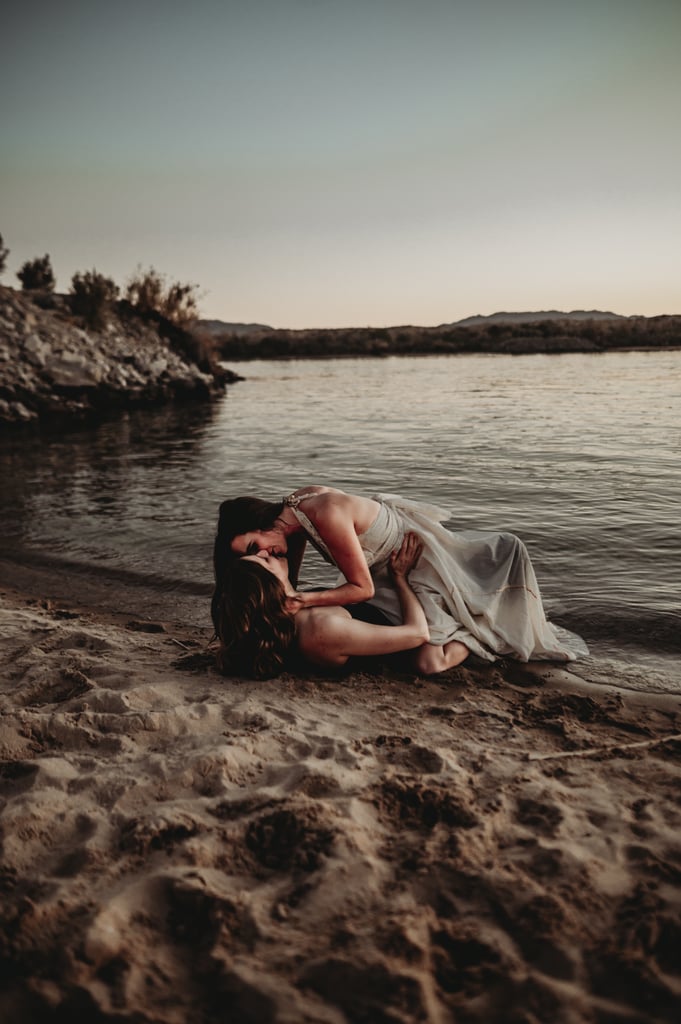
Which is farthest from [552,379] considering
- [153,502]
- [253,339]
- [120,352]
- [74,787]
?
[253,339]

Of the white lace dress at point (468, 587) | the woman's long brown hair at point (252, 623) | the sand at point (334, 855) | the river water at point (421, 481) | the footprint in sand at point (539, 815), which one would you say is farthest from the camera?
the river water at point (421, 481)

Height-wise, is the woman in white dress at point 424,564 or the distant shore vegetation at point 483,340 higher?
the distant shore vegetation at point 483,340

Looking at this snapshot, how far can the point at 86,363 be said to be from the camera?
20.0 meters

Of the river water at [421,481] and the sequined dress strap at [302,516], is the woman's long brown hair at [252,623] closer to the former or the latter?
the sequined dress strap at [302,516]

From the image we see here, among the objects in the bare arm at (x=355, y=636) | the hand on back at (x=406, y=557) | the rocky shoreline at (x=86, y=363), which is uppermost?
the rocky shoreline at (x=86, y=363)

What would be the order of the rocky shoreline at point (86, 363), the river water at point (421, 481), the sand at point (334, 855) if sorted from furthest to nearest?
the rocky shoreline at point (86, 363) → the river water at point (421, 481) → the sand at point (334, 855)

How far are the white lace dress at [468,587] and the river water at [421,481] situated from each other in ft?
2.13

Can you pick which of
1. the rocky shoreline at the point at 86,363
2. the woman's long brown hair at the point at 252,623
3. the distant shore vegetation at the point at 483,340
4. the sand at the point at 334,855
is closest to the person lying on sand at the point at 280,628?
the woman's long brown hair at the point at 252,623

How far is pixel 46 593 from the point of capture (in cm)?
608

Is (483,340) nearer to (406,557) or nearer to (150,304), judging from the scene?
(150,304)

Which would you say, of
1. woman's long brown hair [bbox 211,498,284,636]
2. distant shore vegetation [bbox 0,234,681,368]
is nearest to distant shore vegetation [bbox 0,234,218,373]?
distant shore vegetation [bbox 0,234,681,368]

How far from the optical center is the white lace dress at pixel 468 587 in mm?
4246

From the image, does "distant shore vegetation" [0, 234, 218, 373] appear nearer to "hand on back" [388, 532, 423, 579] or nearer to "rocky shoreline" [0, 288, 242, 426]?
"rocky shoreline" [0, 288, 242, 426]

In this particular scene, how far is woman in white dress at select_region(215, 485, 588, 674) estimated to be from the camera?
3900 millimetres
